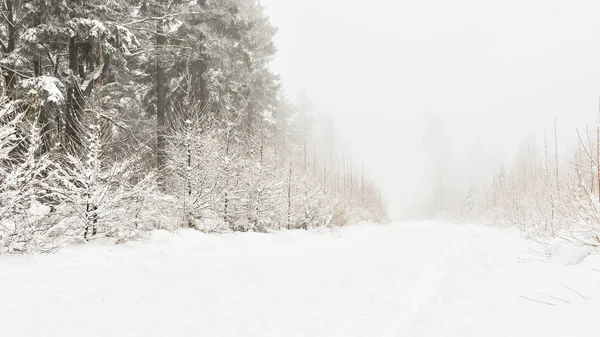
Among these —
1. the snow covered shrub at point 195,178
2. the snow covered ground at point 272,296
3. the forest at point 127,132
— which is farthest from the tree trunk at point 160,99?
the snow covered ground at point 272,296

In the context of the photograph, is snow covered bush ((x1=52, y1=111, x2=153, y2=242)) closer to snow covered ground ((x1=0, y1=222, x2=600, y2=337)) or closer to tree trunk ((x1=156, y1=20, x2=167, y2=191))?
snow covered ground ((x1=0, y1=222, x2=600, y2=337))

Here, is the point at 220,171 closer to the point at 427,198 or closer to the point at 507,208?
the point at 507,208

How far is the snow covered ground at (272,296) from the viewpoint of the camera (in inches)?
142

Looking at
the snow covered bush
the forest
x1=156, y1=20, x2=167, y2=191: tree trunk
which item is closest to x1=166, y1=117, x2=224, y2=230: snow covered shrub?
the forest

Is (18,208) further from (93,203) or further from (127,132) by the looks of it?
(127,132)

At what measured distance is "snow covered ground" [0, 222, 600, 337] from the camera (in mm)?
3609

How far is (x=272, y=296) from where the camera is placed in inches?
203

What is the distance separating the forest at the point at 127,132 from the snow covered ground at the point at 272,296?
99 cm

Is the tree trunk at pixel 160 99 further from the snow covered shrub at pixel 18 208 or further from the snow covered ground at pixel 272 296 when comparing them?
the snow covered shrub at pixel 18 208

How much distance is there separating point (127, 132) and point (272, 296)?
9.78 meters

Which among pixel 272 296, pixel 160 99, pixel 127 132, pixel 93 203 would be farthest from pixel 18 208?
pixel 160 99

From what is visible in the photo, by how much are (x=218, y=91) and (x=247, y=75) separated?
12.3ft

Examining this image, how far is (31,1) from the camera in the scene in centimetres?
957

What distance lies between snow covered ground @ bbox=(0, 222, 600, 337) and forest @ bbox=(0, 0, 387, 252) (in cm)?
99
